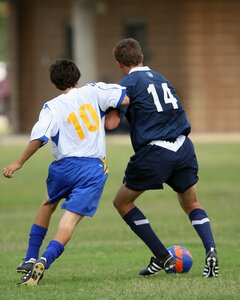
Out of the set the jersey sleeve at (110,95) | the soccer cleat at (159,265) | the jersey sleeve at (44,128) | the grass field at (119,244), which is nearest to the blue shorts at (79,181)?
the jersey sleeve at (44,128)

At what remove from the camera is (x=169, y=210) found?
16.5 meters

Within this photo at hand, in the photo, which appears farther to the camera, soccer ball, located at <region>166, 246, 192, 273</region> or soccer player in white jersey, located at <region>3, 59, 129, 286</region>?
soccer ball, located at <region>166, 246, 192, 273</region>

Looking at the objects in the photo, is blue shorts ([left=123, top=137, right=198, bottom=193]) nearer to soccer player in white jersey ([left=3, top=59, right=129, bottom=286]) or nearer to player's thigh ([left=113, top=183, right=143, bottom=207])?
player's thigh ([left=113, top=183, right=143, bottom=207])

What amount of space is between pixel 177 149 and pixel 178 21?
1089 inches

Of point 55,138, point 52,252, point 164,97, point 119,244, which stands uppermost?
point 164,97

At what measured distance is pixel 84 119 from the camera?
884 centimetres

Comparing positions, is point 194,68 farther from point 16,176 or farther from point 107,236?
point 107,236

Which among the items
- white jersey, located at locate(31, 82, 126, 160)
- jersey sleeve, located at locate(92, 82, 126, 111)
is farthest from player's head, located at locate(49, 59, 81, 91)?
jersey sleeve, located at locate(92, 82, 126, 111)

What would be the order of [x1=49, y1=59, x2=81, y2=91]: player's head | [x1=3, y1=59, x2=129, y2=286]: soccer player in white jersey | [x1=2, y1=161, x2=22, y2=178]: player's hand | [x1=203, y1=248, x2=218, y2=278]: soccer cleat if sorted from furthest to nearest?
[x1=203, y1=248, x2=218, y2=278]: soccer cleat
[x1=49, y1=59, x2=81, y2=91]: player's head
[x1=3, y1=59, x2=129, y2=286]: soccer player in white jersey
[x1=2, y1=161, x2=22, y2=178]: player's hand

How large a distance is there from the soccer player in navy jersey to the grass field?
0.46 meters

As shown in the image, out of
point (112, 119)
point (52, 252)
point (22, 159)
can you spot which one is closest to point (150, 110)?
point (112, 119)

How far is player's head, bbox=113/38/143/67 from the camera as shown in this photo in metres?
9.15

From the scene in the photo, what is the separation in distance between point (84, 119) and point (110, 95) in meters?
0.28

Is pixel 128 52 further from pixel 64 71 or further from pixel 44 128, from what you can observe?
pixel 44 128
